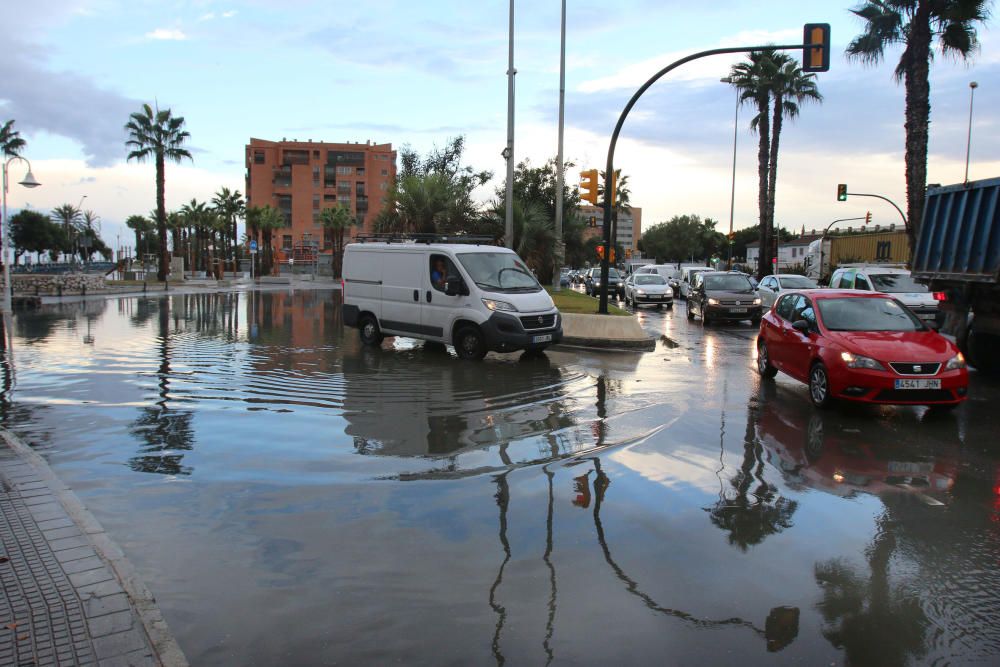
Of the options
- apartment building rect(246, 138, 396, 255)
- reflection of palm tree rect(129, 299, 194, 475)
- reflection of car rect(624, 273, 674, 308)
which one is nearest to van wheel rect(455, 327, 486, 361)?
reflection of palm tree rect(129, 299, 194, 475)

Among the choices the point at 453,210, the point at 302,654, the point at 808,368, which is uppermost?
the point at 453,210

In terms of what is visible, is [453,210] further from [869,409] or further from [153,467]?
[153,467]

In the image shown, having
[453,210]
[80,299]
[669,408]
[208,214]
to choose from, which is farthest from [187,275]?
[669,408]

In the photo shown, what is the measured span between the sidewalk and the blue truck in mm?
12501

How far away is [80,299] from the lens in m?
32.6

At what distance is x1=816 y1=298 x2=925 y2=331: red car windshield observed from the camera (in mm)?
9797

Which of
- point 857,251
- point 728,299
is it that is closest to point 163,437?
point 728,299

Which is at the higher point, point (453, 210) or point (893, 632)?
point (453, 210)

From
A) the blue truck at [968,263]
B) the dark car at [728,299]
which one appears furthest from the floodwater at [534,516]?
the dark car at [728,299]

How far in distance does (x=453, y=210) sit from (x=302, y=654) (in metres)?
25.6

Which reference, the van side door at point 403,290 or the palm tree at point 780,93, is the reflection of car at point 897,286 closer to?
the van side door at point 403,290

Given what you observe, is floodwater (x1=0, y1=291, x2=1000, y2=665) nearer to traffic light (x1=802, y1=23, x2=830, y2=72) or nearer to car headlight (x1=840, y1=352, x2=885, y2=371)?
car headlight (x1=840, y1=352, x2=885, y2=371)

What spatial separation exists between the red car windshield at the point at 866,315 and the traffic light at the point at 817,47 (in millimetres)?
5889

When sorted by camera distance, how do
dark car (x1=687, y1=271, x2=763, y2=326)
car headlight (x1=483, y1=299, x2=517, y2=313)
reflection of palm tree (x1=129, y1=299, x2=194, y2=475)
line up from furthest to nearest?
dark car (x1=687, y1=271, x2=763, y2=326), car headlight (x1=483, y1=299, x2=517, y2=313), reflection of palm tree (x1=129, y1=299, x2=194, y2=475)
